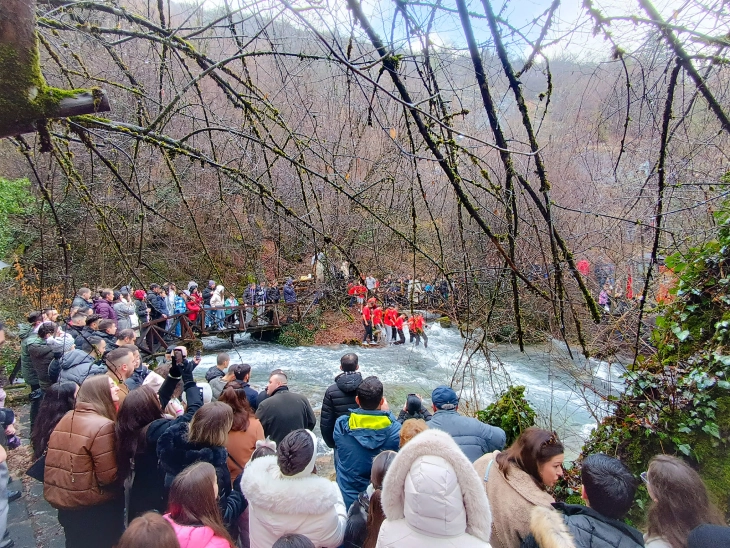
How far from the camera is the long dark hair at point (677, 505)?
164cm

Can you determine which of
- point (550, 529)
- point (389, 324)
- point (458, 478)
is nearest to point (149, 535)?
point (458, 478)

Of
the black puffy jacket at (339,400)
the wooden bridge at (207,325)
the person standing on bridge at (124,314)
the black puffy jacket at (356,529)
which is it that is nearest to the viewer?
the black puffy jacket at (356,529)

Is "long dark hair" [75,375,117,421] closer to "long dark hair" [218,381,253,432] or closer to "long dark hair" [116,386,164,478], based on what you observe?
"long dark hair" [116,386,164,478]

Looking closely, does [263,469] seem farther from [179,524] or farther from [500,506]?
[500,506]

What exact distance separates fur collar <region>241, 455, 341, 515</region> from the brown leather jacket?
871 mm

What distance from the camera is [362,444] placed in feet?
9.09

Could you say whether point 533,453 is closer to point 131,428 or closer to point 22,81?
point 131,428

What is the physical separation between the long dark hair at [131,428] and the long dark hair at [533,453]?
6.25 ft

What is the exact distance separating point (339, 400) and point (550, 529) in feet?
6.70

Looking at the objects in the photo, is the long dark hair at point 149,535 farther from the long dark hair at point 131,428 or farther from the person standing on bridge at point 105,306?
the person standing on bridge at point 105,306

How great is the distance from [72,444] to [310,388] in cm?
706

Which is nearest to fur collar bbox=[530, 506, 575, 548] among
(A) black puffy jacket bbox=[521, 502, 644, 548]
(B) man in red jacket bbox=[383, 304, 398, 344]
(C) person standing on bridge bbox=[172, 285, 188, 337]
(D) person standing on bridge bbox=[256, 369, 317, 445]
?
(A) black puffy jacket bbox=[521, 502, 644, 548]

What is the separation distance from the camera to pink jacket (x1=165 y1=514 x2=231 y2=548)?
1719mm

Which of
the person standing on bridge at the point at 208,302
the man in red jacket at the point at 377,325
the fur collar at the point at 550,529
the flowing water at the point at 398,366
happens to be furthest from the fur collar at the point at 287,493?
the man in red jacket at the point at 377,325
